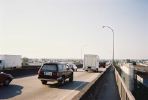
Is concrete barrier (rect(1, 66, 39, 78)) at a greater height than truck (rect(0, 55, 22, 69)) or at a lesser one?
lesser

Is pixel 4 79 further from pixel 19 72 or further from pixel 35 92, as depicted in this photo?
pixel 19 72

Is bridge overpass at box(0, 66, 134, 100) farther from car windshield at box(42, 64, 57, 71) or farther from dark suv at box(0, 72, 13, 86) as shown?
car windshield at box(42, 64, 57, 71)

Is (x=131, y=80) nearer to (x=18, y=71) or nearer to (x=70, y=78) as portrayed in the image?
(x=70, y=78)

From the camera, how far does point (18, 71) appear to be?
111ft

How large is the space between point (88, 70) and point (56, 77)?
98.1 ft

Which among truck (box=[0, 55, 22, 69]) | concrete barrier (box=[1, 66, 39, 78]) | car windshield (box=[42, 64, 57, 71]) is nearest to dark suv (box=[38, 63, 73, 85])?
car windshield (box=[42, 64, 57, 71])

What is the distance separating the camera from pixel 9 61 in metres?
56.0

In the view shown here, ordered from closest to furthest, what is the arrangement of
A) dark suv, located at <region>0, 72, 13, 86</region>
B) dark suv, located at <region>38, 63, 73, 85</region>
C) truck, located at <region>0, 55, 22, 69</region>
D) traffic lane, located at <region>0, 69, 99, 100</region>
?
traffic lane, located at <region>0, 69, 99, 100</region>
dark suv, located at <region>0, 72, 13, 86</region>
dark suv, located at <region>38, 63, 73, 85</region>
truck, located at <region>0, 55, 22, 69</region>

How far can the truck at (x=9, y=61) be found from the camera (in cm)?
5364

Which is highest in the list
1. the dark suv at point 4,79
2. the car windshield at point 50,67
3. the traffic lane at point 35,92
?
the car windshield at point 50,67

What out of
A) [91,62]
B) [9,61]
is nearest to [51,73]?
[91,62]

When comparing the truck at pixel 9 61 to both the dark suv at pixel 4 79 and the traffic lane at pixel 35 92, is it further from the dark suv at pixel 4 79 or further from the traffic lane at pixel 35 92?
the traffic lane at pixel 35 92

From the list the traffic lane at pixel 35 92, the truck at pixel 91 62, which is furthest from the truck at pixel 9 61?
the traffic lane at pixel 35 92

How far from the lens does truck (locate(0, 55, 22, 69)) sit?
2112 inches
